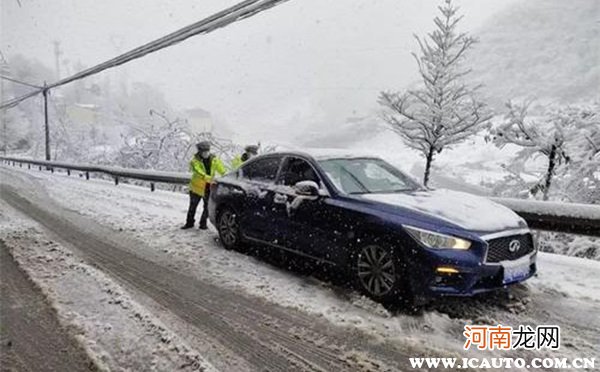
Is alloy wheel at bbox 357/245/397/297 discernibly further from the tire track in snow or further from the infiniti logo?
the infiniti logo

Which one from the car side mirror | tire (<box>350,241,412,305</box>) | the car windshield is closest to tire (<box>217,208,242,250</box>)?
the car side mirror

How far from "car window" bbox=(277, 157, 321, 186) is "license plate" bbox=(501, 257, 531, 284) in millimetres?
2313

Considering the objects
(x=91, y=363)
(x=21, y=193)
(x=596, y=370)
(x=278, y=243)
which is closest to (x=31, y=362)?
(x=91, y=363)

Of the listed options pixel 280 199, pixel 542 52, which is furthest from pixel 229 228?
pixel 542 52

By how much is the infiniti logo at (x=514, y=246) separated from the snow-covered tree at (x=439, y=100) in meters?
8.99

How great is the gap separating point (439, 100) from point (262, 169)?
8610 millimetres

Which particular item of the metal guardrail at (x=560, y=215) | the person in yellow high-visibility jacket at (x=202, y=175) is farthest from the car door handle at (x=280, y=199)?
the metal guardrail at (x=560, y=215)

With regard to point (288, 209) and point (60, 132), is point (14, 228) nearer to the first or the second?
point (288, 209)

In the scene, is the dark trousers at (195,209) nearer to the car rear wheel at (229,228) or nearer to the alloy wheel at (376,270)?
the car rear wheel at (229,228)

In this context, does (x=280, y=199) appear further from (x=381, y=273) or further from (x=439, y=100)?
(x=439, y=100)

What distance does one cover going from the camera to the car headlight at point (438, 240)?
4.07m

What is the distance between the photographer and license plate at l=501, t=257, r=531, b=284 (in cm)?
417

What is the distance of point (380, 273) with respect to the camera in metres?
4.49

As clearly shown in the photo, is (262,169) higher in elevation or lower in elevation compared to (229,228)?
higher
